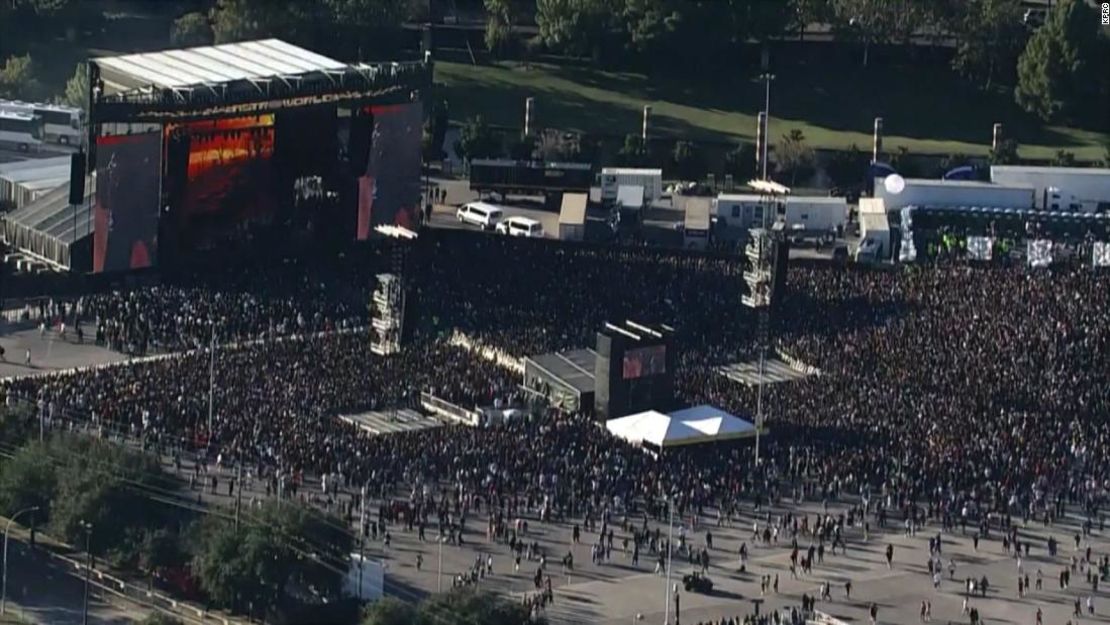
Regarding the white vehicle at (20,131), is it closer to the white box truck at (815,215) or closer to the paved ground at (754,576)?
the white box truck at (815,215)

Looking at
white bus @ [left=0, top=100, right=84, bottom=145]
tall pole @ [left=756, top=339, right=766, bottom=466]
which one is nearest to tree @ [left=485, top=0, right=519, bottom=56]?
white bus @ [left=0, top=100, right=84, bottom=145]

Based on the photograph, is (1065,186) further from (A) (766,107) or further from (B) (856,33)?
(B) (856,33)

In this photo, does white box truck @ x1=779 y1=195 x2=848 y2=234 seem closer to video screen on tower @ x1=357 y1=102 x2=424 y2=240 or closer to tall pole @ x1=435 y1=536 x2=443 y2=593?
video screen on tower @ x1=357 y1=102 x2=424 y2=240

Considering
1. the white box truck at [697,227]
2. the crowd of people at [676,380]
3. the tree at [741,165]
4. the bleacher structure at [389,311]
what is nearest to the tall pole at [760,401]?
the crowd of people at [676,380]

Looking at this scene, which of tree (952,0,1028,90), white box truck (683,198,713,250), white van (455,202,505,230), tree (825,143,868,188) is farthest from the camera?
tree (952,0,1028,90)

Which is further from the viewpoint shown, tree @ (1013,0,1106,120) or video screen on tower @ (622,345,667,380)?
tree @ (1013,0,1106,120)

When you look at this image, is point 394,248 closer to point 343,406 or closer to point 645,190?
point 343,406

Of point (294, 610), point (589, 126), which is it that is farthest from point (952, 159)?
point (294, 610)
